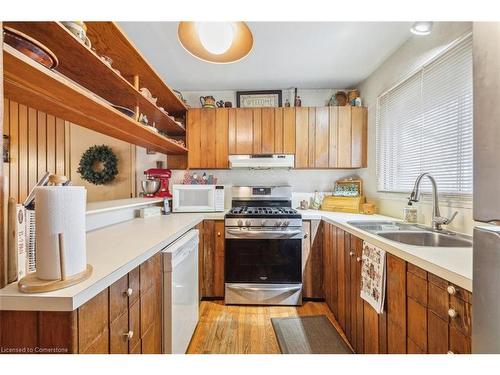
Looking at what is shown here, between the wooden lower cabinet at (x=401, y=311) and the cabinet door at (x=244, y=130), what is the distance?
1.39 m

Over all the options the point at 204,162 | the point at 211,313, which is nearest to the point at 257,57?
the point at 204,162

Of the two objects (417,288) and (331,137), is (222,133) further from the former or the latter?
(417,288)

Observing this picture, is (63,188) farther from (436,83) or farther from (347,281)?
(436,83)

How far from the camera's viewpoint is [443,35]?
5.10 feet

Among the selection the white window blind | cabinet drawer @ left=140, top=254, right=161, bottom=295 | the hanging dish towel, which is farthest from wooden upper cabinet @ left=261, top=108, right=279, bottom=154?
cabinet drawer @ left=140, top=254, right=161, bottom=295

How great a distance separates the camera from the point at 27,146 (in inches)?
94.6

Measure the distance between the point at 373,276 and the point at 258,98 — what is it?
239 centimetres

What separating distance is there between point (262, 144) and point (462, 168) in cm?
181

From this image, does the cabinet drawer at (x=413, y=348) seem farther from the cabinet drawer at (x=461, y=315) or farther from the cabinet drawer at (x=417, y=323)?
the cabinet drawer at (x=461, y=315)

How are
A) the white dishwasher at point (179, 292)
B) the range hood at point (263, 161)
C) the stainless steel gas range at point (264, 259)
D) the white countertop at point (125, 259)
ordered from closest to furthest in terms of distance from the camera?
the white countertop at point (125, 259), the white dishwasher at point (179, 292), the stainless steel gas range at point (264, 259), the range hood at point (263, 161)

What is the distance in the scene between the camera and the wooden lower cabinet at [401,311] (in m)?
0.81

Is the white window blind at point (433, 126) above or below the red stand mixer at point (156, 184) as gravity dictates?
above

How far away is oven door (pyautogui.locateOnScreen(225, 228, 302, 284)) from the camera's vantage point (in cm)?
227

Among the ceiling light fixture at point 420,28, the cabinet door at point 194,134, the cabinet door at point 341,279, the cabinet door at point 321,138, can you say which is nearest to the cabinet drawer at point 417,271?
the cabinet door at point 341,279
